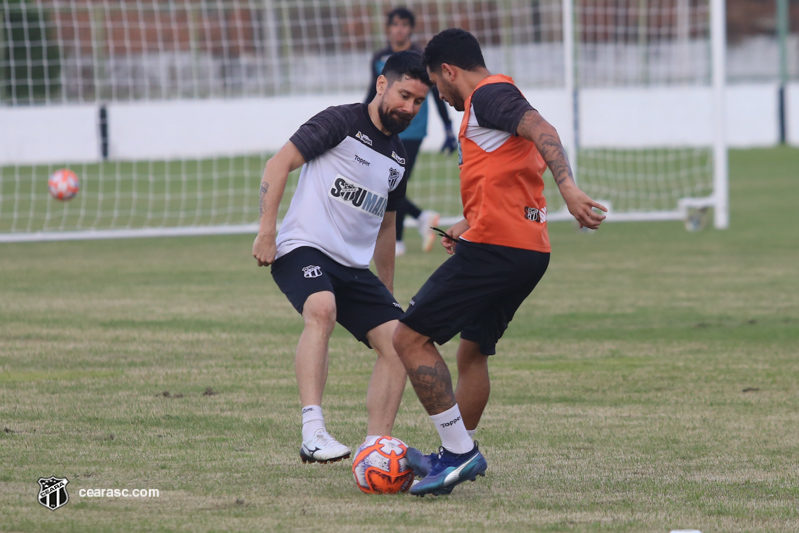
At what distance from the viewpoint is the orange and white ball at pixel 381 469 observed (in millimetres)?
4617

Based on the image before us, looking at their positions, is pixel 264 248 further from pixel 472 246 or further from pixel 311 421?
pixel 472 246

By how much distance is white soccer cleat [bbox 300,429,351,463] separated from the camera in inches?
182

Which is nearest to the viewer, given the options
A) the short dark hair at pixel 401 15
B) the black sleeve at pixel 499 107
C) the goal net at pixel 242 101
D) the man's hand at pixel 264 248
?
the black sleeve at pixel 499 107

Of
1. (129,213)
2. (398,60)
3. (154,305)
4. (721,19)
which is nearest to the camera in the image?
(398,60)

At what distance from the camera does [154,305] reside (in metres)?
9.54

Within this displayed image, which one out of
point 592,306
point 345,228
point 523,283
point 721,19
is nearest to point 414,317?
point 523,283

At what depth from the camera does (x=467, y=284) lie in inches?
183

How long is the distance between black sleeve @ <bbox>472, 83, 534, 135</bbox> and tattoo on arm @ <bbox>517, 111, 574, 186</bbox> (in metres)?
0.04

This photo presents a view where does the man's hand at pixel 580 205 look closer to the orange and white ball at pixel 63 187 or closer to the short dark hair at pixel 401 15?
the short dark hair at pixel 401 15

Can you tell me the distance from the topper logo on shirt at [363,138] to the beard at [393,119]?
10cm

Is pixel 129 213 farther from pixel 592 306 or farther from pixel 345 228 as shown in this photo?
pixel 345 228


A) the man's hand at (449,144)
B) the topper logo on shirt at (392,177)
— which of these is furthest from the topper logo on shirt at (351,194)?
the man's hand at (449,144)

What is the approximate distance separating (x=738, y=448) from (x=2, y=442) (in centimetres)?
328

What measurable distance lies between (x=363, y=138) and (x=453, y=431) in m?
1.43
